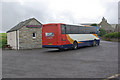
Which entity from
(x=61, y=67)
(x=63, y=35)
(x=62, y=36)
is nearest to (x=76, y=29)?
(x=63, y=35)

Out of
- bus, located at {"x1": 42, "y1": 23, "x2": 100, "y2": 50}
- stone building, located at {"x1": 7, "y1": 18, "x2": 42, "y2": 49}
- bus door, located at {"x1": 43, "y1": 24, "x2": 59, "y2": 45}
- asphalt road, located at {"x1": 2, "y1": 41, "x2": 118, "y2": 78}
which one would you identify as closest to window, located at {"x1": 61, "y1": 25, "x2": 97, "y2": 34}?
bus, located at {"x1": 42, "y1": 23, "x2": 100, "y2": 50}

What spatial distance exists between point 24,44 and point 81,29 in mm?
9309

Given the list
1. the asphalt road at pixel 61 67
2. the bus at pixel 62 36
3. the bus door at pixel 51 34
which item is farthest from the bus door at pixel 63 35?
the asphalt road at pixel 61 67

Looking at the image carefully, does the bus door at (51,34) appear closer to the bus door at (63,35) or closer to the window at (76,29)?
the bus door at (63,35)

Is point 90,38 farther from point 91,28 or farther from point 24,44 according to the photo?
point 24,44

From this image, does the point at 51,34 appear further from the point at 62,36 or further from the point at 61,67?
the point at 61,67

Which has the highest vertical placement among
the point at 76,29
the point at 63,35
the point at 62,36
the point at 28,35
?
the point at 76,29

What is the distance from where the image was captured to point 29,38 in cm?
2720

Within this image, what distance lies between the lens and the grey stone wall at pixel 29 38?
26.6 metres

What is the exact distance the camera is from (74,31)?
21.1 meters

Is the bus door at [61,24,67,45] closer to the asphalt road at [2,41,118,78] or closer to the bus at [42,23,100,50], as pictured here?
the bus at [42,23,100,50]

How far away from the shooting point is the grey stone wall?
26625mm

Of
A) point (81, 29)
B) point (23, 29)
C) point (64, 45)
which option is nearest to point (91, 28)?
point (81, 29)

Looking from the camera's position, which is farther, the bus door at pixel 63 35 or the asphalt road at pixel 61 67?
the bus door at pixel 63 35
